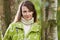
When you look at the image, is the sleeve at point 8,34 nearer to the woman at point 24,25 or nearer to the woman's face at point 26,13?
the woman at point 24,25

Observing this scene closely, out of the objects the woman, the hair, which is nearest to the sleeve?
the woman

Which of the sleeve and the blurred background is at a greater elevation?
the blurred background

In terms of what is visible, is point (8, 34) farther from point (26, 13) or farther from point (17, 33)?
point (26, 13)

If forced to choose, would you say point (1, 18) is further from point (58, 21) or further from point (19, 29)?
point (58, 21)

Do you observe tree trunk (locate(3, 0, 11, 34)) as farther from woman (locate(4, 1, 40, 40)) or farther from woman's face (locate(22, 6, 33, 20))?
woman's face (locate(22, 6, 33, 20))

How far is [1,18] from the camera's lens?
560 cm

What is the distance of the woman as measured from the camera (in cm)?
558

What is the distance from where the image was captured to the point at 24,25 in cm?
561

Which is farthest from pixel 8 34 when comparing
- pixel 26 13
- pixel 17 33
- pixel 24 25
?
pixel 26 13

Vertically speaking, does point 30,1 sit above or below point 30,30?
above

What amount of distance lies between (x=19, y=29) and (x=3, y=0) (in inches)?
17.0

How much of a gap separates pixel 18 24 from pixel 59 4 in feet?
1.97

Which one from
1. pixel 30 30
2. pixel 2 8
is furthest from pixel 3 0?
pixel 30 30

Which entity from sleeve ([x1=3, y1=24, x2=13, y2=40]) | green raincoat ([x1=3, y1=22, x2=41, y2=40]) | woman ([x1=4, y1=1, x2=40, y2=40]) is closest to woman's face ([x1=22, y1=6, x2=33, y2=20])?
woman ([x1=4, y1=1, x2=40, y2=40])
